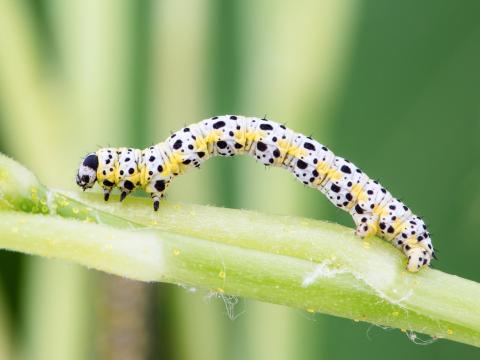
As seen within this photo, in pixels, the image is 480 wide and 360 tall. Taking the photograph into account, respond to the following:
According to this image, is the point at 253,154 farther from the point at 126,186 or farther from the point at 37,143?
the point at 37,143

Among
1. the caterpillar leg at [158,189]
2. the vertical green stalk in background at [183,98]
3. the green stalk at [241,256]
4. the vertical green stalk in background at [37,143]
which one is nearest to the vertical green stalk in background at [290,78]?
the vertical green stalk in background at [183,98]

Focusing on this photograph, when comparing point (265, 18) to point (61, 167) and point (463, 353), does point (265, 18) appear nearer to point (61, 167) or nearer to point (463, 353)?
point (61, 167)

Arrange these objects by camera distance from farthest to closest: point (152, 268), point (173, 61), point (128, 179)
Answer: point (173, 61) < point (128, 179) < point (152, 268)

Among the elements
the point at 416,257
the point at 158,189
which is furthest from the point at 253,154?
the point at 416,257

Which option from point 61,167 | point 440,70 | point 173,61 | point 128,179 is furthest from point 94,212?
point 440,70

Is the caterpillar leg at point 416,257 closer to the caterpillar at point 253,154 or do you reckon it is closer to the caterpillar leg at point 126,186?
the caterpillar at point 253,154
